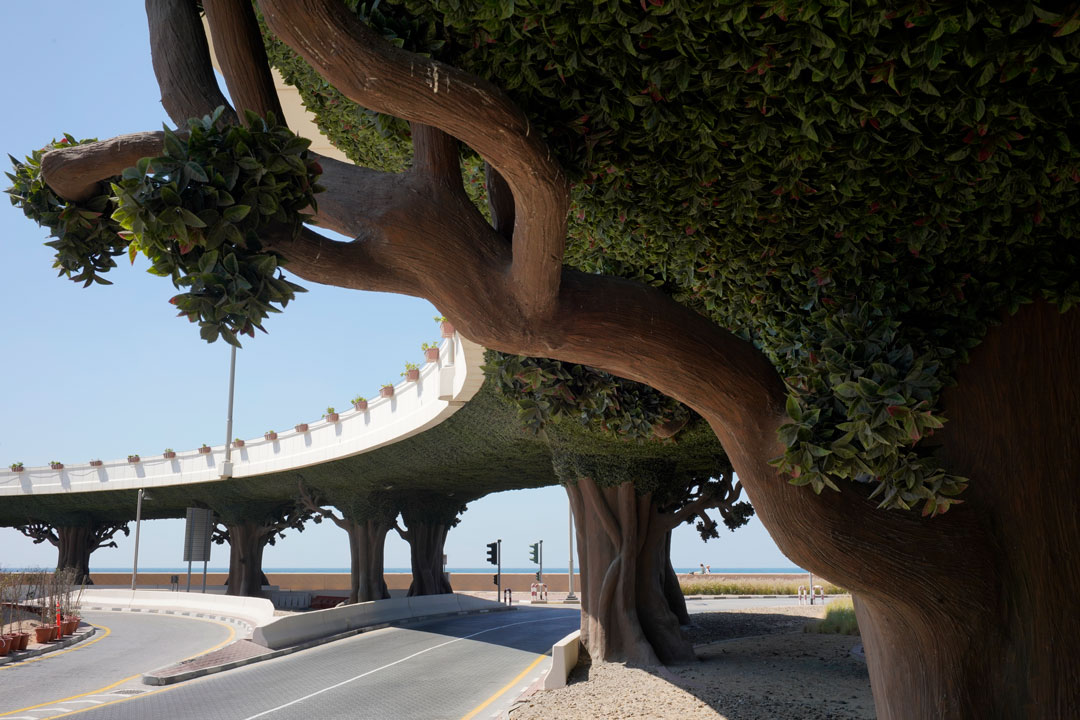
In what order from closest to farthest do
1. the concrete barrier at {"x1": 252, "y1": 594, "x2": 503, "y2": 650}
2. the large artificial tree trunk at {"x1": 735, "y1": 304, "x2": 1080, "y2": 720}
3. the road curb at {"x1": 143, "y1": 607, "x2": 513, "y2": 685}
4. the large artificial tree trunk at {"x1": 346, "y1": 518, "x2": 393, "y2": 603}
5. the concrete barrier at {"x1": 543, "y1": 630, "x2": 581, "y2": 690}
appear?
the large artificial tree trunk at {"x1": 735, "y1": 304, "x2": 1080, "y2": 720} < the concrete barrier at {"x1": 543, "y1": 630, "x2": 581, "y2": 690} < the road curb at {"x1": 143, "y1": 607, "x2": 513, "y2": 685} < the concrete barrier at {"x1": 252, "y1": 594, "x2": 503, "y2": 650} < the large artificial tree trunk at {"x1": 346, "y1": 518, "x2": 393, "y2": 603}

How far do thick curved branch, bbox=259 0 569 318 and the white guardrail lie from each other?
Answer: 9252 mm

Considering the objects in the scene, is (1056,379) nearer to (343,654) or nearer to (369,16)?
(369,16)

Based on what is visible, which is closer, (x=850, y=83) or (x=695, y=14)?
(x=695, y=14)

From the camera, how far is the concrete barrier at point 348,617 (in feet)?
61.6

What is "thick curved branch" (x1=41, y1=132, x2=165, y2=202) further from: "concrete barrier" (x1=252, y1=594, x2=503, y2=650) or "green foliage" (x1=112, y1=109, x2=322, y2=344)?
"concrete barrier" (x1=252, y1=594, x2=503, y2=650)

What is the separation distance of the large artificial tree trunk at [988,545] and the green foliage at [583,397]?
7.52 ft

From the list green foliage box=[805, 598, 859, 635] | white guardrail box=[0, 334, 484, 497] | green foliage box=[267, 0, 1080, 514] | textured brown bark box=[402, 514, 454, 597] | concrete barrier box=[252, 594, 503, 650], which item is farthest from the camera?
textured brown bark box=[402, 514, 454, 597]

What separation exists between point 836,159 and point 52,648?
68.9ft

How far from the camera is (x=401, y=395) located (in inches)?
857

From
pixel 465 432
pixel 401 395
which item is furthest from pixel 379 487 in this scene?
pixel 465 432

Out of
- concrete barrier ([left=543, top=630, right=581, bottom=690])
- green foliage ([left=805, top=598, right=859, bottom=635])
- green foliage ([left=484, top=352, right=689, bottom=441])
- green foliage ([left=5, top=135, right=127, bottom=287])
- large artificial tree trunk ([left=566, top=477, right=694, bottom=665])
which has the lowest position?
green foliage ([left=805, top=598, right=859, bottom=635])

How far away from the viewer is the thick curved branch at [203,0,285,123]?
14.6 ft

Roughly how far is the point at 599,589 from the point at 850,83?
12738 mm

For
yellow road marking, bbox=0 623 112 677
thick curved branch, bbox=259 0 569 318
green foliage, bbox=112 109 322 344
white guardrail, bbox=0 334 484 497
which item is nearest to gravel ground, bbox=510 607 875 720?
white guardrail, bbox=0 334 484 497
